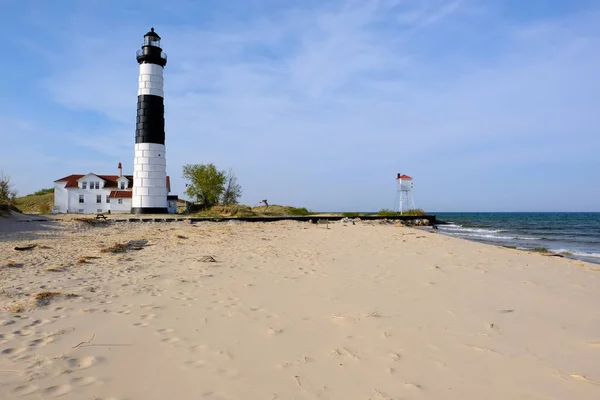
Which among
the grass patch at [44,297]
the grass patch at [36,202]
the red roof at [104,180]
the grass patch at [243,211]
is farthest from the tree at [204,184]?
the grass patch at [44,297]

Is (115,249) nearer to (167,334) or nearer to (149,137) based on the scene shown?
(167,334)

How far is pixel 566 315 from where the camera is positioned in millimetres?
5355

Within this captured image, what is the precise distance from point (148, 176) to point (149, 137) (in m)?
3.20

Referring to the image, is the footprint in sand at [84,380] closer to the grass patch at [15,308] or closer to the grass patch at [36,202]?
the grass patch at [15,308]

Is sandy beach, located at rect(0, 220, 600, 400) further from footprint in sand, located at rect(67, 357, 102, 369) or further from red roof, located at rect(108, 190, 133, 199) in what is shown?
red roof, located at rect(108, 190, 133, 199)

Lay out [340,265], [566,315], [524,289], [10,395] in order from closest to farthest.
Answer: [10,395] < [566,315] < [524,289] < [340,265]

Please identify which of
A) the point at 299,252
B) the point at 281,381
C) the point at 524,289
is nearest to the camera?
the point at 281,381

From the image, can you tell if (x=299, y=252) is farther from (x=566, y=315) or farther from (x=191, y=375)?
(x=191, y=375)

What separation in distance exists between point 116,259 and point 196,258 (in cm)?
187

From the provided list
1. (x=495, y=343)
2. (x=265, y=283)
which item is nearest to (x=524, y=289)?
(x=495, y=343)

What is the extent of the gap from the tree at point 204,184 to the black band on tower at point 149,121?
6.79 meters

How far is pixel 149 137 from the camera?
30.9 m

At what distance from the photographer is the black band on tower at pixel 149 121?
30.9m

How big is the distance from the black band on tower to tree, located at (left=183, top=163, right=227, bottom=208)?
267 inches
